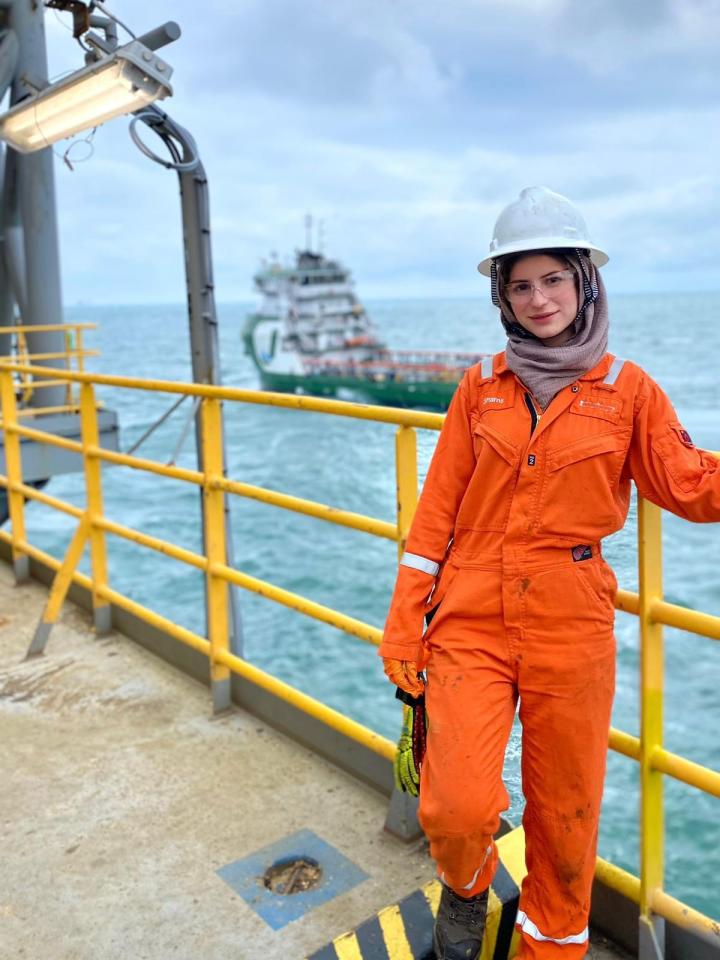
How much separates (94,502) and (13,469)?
1.01 m

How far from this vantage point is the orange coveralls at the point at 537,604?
69.0 inches

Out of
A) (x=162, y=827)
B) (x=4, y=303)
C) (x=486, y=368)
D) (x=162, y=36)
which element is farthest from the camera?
(x=4, y=303)

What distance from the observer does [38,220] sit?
34.4 ft

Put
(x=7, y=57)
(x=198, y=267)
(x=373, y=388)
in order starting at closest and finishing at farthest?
(x=198, y=267)
(x=7, y=57)
(x=373, y=388)

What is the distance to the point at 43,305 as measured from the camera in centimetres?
1090

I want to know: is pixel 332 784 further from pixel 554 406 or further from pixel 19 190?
pixel 19 190

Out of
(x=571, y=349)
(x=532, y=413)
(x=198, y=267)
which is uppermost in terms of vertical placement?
(x=198, y=267)

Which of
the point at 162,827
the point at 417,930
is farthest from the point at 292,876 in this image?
the point at 417,930

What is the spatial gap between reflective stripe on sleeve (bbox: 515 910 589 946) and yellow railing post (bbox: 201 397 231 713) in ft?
5.67

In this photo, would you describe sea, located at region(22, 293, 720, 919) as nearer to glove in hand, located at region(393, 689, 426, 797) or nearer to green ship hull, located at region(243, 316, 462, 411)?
glove in hand, located at region(393, 689, 426, 797)

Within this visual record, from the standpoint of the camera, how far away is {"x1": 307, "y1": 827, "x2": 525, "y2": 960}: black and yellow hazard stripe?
2008 millimetres

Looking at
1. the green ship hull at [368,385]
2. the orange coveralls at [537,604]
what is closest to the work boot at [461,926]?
the orange coveralls at [537,604]

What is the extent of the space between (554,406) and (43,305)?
404 inches

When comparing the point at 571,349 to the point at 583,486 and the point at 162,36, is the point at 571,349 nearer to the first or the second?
the point at 583,486
